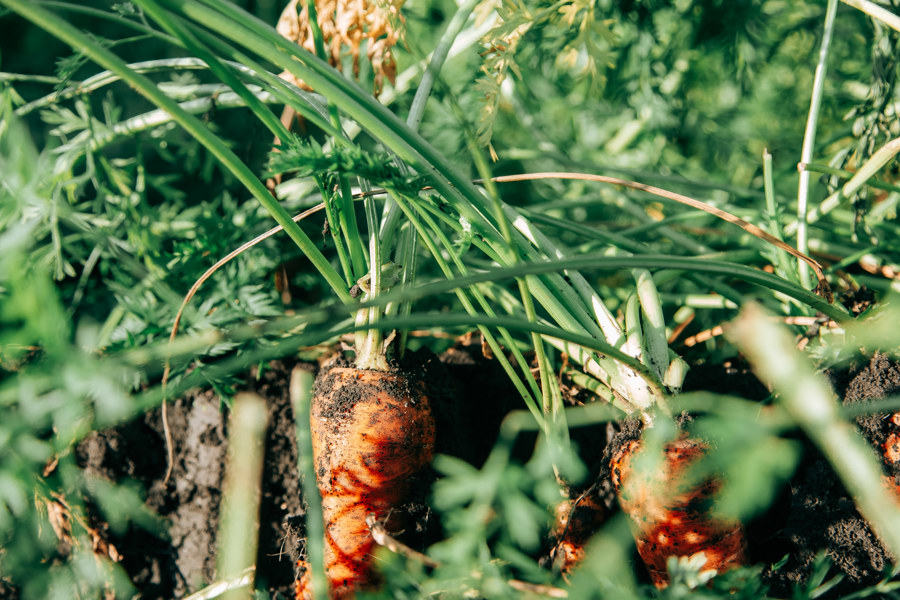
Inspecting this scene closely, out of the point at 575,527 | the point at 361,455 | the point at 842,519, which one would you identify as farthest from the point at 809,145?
the point at 361,455

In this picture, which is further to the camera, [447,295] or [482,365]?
[447,295]

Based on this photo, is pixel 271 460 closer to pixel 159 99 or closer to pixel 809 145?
pixel 159 99

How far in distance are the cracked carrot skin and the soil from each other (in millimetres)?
57

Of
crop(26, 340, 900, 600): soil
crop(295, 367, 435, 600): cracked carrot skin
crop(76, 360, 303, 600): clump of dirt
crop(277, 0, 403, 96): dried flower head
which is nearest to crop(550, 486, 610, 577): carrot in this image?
crop(26, 340, 900, 600): soil

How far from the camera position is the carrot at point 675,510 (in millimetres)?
762

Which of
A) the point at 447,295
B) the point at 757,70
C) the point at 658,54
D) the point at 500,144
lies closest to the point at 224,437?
the point at 447,295

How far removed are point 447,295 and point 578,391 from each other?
36cm

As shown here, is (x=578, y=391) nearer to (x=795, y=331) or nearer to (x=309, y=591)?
(x=795, y=331)

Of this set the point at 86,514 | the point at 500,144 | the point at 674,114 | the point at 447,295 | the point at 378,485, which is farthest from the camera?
the point at 500,144

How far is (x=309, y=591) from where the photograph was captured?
0.87m

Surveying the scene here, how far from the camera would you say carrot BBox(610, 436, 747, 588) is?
0.76 metres

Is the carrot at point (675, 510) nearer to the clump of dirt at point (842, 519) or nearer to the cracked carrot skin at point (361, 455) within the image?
the clump of dirt at point (842, 519)

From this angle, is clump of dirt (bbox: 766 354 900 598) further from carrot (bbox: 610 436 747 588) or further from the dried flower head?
the dried flower head

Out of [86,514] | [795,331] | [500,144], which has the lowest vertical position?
[86,514]
